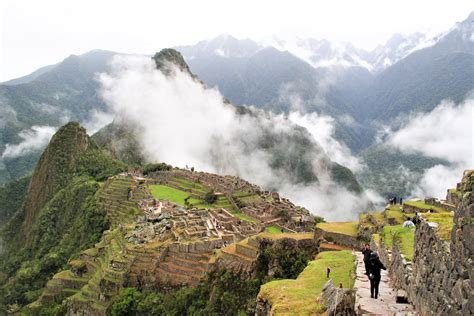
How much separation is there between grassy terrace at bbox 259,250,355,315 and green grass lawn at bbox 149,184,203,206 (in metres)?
40.2

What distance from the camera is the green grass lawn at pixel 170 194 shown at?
55562 millimetres

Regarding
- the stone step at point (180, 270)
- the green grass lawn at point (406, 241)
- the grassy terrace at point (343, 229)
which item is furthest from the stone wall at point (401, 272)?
the stone step at point (180, 270)

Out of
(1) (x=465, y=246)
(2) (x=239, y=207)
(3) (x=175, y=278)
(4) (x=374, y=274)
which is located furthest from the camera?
(2) (x=239, y=207)

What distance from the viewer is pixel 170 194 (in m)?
59.9

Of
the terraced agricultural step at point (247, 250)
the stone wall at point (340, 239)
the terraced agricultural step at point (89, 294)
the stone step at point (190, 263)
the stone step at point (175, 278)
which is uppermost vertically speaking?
the stone wall at point (340, 239)

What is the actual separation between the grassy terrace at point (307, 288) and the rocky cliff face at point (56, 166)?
84374mm

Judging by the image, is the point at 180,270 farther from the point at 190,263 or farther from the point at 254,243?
the point at 254,243

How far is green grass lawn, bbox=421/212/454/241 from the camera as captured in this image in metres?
6.55

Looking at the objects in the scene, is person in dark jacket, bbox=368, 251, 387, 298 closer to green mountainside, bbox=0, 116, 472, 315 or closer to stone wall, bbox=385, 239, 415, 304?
stone wall, bbox=385, 239, 415, 304

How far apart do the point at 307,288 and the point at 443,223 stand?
5.13 meters

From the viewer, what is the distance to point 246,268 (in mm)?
21984

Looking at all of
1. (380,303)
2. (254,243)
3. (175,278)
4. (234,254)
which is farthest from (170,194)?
(380,303)

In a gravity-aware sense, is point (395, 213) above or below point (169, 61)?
below

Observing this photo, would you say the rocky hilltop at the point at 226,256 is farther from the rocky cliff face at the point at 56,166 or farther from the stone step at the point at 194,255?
the rocky cliff face at the point at 56,166
